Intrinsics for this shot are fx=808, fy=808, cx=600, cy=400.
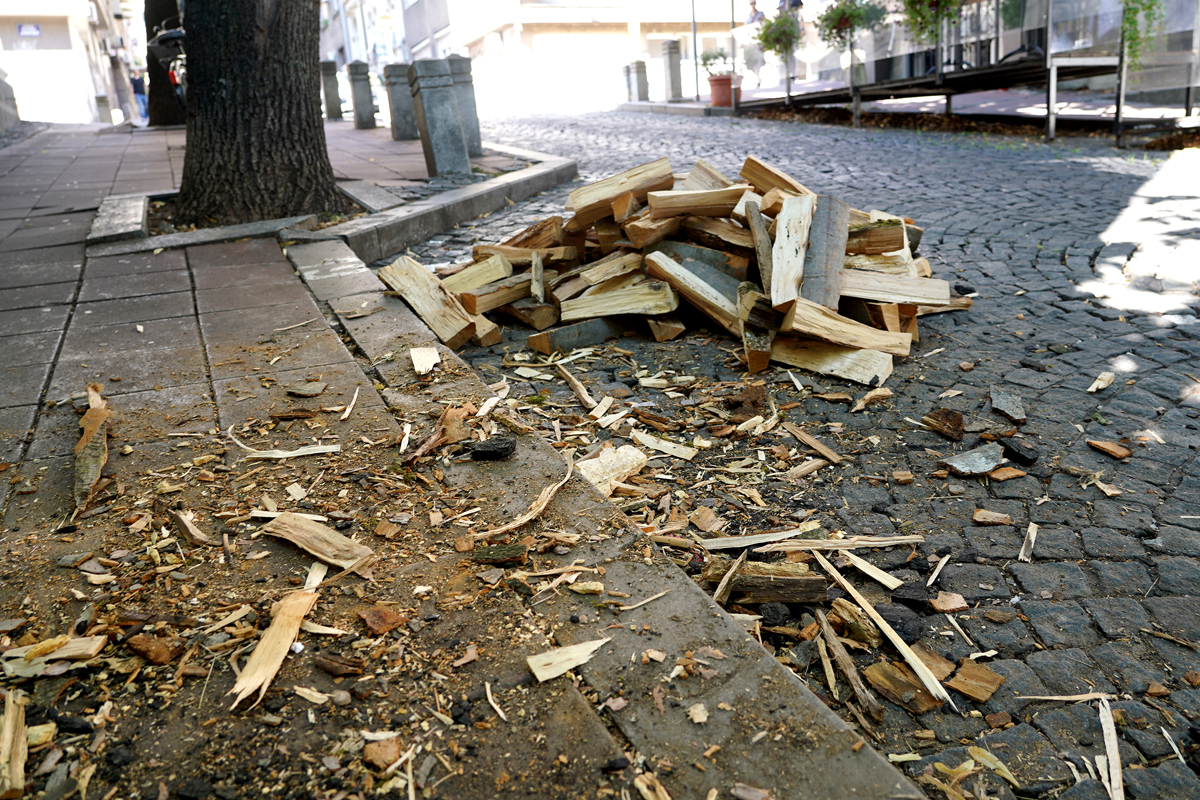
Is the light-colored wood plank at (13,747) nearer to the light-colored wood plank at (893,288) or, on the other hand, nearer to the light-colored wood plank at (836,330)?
the light-colored wood plank at (836,330)

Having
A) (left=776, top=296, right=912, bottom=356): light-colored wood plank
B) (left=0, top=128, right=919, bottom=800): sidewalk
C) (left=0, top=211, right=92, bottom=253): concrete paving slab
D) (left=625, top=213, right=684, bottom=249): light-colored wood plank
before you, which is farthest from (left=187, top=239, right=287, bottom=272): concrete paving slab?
(left=776, top=296, right=912, bottom=356): light-colored wood plank

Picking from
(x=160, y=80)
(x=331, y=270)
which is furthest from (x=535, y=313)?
(x=160, y=80)

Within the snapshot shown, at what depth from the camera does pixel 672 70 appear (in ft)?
72.3

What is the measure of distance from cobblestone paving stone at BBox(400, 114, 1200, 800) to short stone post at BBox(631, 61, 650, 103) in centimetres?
1774

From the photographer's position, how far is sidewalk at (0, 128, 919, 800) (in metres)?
1.49

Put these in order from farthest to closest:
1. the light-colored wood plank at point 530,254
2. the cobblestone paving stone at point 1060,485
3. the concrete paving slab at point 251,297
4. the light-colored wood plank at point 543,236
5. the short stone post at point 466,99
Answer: the short stone post at point 466,99 → the light-colored wood plank at point 543,236 → the light-colored wood plank at point 530,254 → the concrete paving slab at point 251,297 → the cobblestone paving stone at point 1060,485

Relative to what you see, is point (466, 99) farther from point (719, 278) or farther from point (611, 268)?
point (719, 278)

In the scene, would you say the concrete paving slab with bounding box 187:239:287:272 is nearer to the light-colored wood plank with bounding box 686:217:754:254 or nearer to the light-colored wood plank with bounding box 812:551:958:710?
the light-colored wood plank with bounding box 686:217:754:254

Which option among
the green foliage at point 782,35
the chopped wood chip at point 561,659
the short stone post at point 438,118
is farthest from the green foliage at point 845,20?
the chopped wood chip at point 561,659

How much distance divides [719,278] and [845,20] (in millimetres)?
13128

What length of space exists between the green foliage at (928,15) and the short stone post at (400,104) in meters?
8.09

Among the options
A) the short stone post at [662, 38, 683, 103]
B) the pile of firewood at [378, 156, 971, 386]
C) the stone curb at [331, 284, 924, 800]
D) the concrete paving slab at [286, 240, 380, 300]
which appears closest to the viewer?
the stone curb at [331, 284, 924, 800]

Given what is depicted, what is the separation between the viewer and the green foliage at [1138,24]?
10.0m

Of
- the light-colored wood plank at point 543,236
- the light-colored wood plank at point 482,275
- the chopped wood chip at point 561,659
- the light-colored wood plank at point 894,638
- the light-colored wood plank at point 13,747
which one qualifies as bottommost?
the light-colored wood plank at point 894,638
